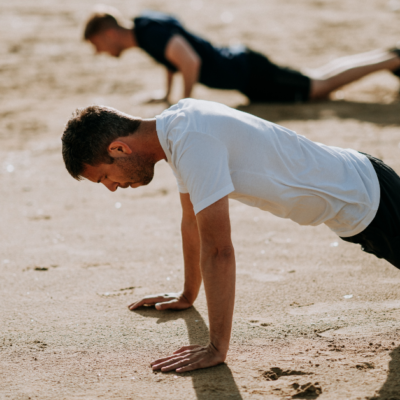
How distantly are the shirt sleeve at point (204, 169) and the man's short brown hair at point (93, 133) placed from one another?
27cm

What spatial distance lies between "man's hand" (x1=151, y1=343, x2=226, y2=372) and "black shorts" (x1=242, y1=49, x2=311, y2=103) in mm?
4245

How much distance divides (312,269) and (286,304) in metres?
0.40

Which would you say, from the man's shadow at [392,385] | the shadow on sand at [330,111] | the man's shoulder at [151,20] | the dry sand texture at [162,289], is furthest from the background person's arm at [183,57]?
the man's shadow at [392,385]

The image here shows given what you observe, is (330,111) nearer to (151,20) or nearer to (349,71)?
(349,71)

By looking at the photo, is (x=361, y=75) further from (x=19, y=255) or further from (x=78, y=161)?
(x=78, y=161)

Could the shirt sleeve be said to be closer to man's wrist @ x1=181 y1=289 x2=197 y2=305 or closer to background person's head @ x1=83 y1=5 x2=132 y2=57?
man's wrist @ x1=181 y1=289 x2=197 y2=305

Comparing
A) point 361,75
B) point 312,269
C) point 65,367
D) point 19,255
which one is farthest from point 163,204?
point 361,75

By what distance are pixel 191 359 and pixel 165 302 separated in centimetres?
53

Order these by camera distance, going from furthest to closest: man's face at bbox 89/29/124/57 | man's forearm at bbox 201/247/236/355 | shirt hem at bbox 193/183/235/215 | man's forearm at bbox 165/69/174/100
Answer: man's forearm at bbox 165/69/174/100, man's face at bbox 89/29/124/57, man's forearm at bbox 201/247/236/355, shirt hem at bbox 193/183/235/215

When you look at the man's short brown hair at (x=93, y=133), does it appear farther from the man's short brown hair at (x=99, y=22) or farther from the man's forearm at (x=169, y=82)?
the man's forearm at (x=169, y=82)

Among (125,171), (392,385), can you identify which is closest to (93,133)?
(125,171)

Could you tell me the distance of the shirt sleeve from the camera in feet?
6.00

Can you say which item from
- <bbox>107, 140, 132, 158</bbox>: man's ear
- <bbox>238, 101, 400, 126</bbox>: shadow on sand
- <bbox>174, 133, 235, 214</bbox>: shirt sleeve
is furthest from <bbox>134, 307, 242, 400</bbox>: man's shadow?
<bbox>238, 101, 400, 126</bbox>: shadow on sand

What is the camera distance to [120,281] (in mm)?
2945
